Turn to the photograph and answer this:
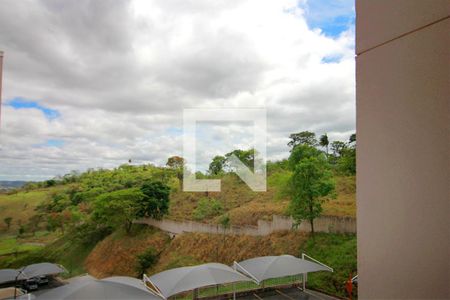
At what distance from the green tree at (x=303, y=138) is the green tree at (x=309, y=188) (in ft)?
3.09

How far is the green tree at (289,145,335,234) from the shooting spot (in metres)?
7.87

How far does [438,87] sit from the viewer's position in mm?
819

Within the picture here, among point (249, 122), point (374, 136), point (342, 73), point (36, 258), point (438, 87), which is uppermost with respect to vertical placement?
point (342, 73)

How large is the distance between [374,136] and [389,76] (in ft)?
0.55

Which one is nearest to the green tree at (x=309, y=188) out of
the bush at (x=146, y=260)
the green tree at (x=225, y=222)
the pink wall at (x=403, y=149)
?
the green tree at (x=225, y=222)

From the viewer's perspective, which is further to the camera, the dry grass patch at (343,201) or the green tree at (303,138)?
the green tree at (303,138)

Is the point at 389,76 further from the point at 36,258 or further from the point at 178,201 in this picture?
the point at 36,258

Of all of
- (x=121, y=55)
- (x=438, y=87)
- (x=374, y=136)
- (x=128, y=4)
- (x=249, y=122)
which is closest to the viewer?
(x=438, y=87)

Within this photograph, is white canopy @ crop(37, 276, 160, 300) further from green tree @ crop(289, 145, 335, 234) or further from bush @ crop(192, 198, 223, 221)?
bush @ crop(192, 198, 223, 221)

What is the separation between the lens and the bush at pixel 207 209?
358 inches

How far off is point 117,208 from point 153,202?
3.14 ft

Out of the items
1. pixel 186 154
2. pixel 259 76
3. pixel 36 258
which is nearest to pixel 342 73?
pixel 259 76

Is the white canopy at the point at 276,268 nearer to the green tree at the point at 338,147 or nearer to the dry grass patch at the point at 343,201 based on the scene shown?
the dry grass patch at the point at 343,201

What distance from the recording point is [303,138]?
908 cm
